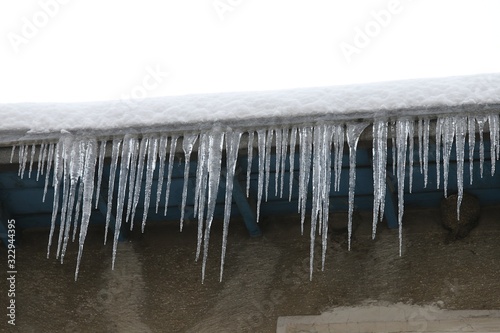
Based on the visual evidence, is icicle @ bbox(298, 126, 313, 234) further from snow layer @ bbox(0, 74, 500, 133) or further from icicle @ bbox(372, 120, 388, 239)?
icicle @ bbox(372, 120, 388, 239)

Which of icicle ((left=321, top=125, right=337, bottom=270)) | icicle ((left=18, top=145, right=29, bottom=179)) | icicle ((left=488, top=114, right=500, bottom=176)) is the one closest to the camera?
icicle ((left=488, top=114, right=500, bottom=176))

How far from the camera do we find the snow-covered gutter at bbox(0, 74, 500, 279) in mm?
4426

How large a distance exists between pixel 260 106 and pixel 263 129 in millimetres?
128

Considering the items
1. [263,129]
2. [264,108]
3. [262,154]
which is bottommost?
[262,154]

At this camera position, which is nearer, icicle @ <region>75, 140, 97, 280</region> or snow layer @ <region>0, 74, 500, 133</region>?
snow layer @ <region>0, 74, 500, 133</region>

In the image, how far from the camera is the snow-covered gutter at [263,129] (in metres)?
4.43

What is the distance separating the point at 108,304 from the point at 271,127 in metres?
1.73

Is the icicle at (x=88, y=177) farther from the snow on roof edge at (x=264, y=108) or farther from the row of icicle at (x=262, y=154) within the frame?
the snow on roof edge at (x=264, y=108)

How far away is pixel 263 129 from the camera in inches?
178

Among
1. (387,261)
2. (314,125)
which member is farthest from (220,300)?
(314,125)

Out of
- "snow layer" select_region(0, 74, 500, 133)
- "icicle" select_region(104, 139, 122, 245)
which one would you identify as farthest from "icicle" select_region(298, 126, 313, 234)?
"icicle" select_region(104, 139, 122, 245)

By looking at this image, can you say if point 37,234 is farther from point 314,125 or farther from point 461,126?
point 461,126

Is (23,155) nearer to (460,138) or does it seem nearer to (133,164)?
(133,164)

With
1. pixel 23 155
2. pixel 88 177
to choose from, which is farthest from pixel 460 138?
pixel 23 155
